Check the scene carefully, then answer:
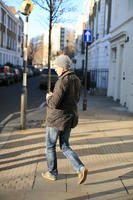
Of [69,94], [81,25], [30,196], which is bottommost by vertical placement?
[30,196]

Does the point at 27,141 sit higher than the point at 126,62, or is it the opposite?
the point at 126,62

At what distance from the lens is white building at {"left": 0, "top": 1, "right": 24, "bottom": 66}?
55.7 m

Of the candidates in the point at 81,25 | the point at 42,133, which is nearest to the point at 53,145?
the point at 42,133

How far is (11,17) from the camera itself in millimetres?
63031

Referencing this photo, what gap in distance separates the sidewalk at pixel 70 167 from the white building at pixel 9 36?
1674 inches

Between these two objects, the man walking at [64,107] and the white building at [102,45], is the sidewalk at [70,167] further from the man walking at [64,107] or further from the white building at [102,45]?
the white building at [102,45]

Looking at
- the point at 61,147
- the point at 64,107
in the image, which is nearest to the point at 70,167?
the point at 61,147

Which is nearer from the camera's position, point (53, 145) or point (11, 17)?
point (53, 145)

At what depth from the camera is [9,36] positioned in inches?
2484

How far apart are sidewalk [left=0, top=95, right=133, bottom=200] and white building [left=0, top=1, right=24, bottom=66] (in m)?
42.5

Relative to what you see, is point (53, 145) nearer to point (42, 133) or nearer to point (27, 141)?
point (27, 141)

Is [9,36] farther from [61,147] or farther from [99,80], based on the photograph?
[61,147]

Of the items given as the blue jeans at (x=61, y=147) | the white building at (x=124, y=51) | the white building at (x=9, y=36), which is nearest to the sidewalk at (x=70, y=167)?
the blue jeans at (x=61, y=147)

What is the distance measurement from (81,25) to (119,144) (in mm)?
51972
